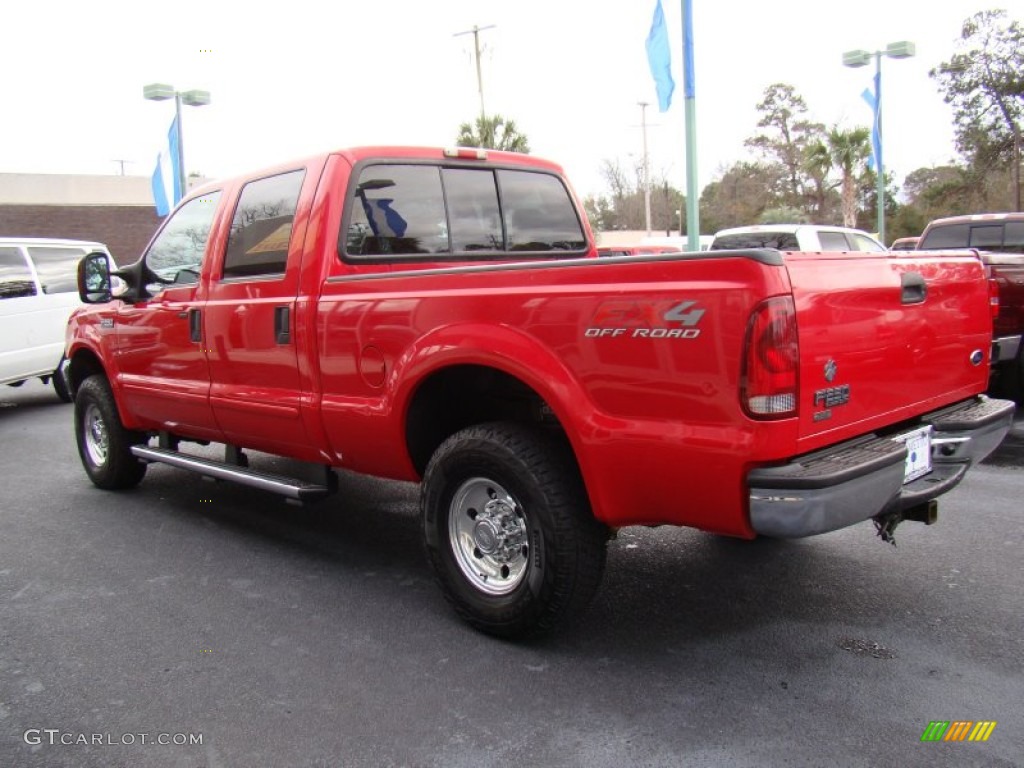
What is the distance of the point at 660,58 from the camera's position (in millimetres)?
11656

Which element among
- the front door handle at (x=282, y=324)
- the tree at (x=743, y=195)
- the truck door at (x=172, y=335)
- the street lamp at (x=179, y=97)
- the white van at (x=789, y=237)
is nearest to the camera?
the front door handle at (x=282, y=324)

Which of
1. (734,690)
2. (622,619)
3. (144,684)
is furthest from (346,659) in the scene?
(734,690)

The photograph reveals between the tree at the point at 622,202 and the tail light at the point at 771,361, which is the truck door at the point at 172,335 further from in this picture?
the tree at the point at 622,202

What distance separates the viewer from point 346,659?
3463 millimetres

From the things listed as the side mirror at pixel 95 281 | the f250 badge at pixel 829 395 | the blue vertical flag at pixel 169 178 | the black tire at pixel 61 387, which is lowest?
the black tire at pixel 61 387

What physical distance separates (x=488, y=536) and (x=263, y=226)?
7.13ft

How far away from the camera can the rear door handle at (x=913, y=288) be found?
3252 millimetres

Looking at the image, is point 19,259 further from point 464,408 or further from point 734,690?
point 734,690

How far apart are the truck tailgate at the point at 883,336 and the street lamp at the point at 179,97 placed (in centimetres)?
1904

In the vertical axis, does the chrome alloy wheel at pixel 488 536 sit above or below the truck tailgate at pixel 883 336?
below

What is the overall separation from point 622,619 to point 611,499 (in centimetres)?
90

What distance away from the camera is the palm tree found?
33500 millimetres

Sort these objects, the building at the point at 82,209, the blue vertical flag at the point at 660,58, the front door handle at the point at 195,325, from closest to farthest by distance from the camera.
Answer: the front door handle at the point at 195,325 < the blue vertical flag at the point at 660,58 < the building at the point at 82,209

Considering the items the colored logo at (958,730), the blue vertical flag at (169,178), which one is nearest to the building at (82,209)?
the blue vertical flag at (169,178)
